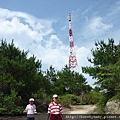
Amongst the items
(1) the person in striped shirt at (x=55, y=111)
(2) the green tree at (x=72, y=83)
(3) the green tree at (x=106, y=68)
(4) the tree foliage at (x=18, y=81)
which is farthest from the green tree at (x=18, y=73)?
(1) the person in striped shirt at (x=55, y=111)

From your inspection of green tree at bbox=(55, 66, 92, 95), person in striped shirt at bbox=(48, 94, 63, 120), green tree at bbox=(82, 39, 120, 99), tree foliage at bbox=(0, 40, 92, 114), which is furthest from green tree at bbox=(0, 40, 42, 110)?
person in striped shirt at bbox=(48, 94, 63, 120)

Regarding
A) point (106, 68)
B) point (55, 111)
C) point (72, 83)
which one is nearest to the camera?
point (55, 111)

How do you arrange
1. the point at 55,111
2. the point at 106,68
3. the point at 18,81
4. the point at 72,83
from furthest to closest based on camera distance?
the point at 72,83
the point at 18,81
the point at 106,68
the point at 55,111

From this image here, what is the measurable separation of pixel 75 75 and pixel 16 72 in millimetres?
16937

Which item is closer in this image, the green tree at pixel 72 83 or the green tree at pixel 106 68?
the green tree at pixel 106 68

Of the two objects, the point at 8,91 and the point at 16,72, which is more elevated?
the point at 16,72

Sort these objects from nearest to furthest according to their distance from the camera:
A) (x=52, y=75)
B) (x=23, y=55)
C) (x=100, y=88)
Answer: (x=100, y=88)
(x=23, y=55)
(x=52, y=75)

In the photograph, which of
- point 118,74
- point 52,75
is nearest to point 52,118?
point 118,74

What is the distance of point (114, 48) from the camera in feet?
58.7

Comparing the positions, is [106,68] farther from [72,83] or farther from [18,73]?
[72,83]

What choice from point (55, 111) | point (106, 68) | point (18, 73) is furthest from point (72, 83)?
point (55, 111)

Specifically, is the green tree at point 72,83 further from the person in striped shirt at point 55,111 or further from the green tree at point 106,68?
the person in striped shirt at point 55,111

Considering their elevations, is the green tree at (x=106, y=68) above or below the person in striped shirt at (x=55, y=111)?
above

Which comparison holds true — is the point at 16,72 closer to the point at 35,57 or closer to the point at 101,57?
the point at 35,57
